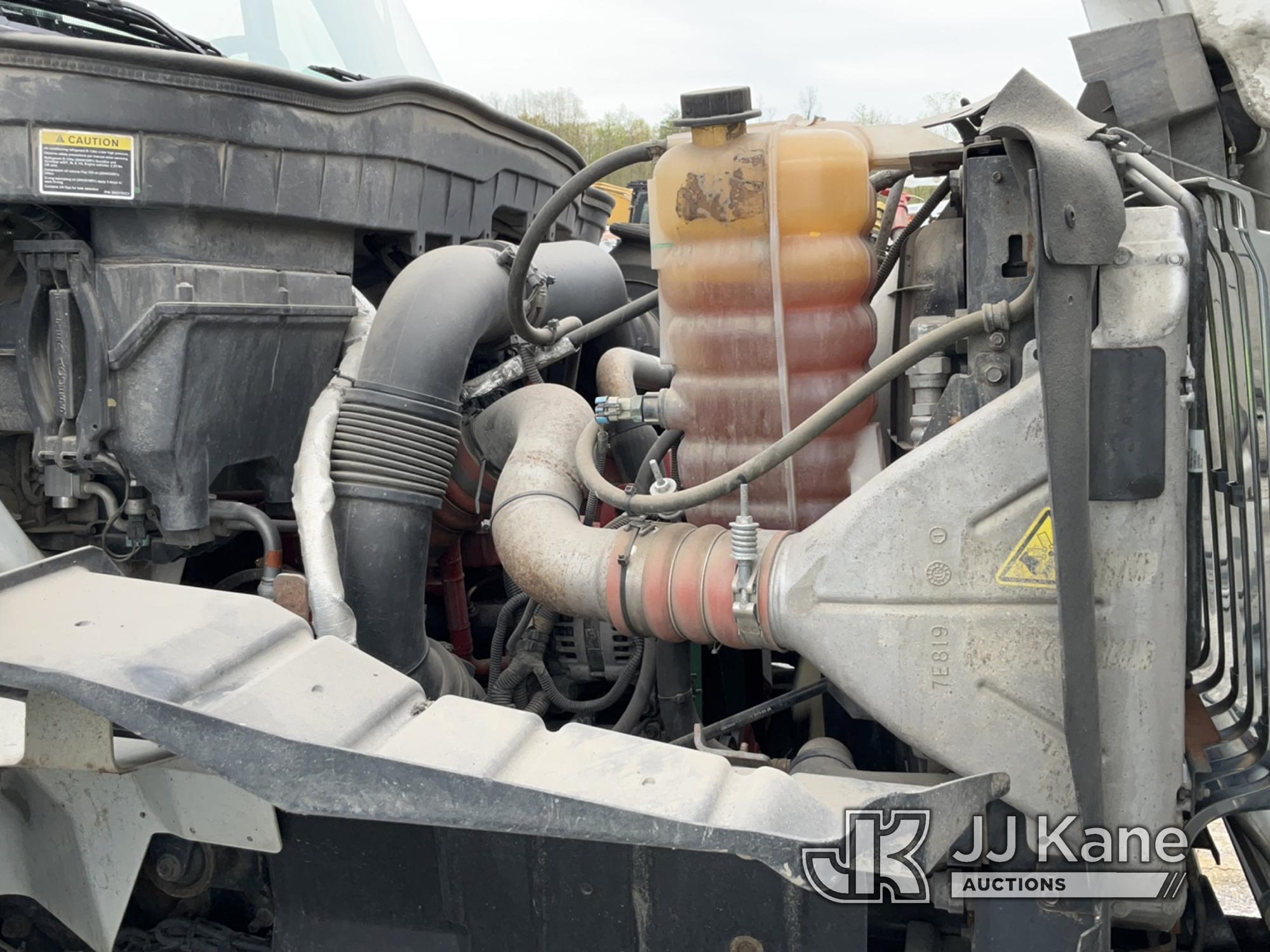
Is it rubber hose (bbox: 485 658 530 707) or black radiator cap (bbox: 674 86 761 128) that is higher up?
black radiator cap (bbox: 674 86 761 128)

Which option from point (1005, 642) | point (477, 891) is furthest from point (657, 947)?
point (1005, 642)

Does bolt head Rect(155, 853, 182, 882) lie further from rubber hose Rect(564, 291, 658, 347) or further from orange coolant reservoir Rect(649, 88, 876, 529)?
rubber hose Rect(564, 291, 658, 347)

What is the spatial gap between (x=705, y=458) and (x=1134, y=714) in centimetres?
76

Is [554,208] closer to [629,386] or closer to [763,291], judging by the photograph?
[763,291]

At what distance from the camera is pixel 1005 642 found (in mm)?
1466

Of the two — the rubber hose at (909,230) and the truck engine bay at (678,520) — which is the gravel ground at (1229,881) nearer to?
the truck engine bay at (678,520)

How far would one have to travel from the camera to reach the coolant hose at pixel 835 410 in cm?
151

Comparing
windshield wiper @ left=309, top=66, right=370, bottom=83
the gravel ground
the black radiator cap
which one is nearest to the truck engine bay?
the black radiator cap

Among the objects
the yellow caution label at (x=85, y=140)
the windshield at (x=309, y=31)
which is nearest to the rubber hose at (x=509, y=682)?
the yellow caution label at (x=85, y=140)

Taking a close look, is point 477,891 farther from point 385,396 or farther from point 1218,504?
point 1218,504

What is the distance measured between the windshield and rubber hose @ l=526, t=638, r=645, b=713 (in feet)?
4.59

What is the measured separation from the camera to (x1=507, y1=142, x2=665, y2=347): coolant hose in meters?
1.76

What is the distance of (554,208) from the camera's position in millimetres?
1830

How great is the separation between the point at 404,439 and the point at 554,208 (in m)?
0.51
